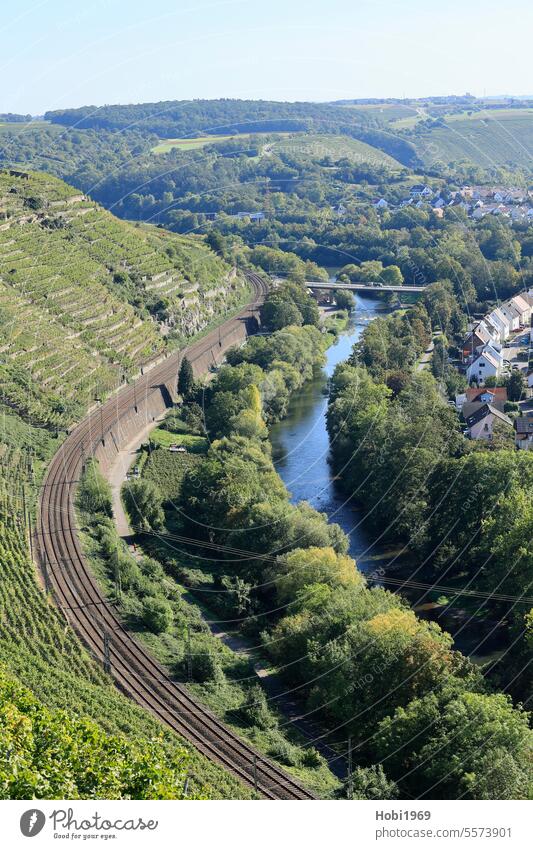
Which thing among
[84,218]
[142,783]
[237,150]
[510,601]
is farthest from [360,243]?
[142,783]

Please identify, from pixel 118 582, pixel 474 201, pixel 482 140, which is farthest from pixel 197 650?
pixel 482 140

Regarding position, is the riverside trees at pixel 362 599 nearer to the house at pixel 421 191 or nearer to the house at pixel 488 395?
the house at pixel 488 395

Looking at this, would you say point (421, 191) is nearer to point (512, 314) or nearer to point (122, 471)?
point (512, 314)

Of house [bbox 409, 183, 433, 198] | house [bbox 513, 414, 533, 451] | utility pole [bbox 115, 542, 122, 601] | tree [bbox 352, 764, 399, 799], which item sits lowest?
tree [bbox 352, 764, 399, 799]

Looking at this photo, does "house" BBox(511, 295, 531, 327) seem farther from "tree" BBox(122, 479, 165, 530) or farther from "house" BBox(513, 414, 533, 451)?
"tree" BBox(122, 479, 165, 530)

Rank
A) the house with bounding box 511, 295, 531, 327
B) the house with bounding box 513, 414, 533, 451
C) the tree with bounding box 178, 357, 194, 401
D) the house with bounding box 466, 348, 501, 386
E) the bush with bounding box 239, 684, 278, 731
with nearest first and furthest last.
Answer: the bush with bounding box 239, 684, 278, 731, the house with bounding box 513, 414, 533, 451, the tree with bounding box 178, 357, 194, 401, the house with bounding box 466, 348, 501, 386, the house with bounding box 511, 295, 531, 327

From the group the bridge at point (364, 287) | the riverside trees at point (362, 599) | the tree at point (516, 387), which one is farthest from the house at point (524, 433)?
the bridge at point (364, 287)

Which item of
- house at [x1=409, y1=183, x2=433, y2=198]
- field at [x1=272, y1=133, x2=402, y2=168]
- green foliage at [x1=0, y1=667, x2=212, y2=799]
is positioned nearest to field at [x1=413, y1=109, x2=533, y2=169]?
house at [x1=409, y1=183, x2=433, y2=198]

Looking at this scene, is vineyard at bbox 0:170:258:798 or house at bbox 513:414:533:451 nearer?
vineyard at bbox 0:170:258:798
